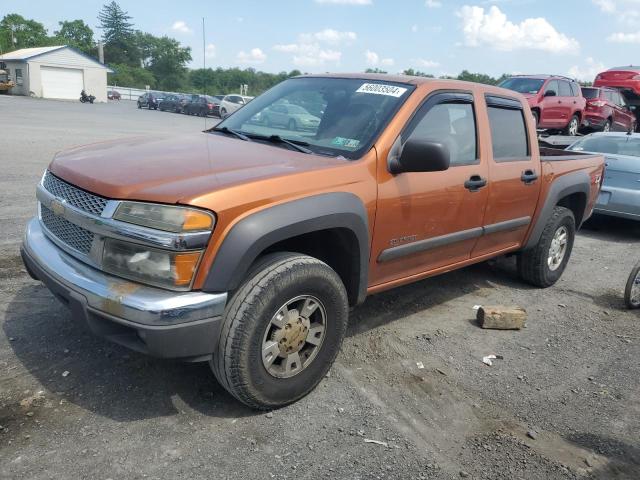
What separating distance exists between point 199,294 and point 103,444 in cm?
88

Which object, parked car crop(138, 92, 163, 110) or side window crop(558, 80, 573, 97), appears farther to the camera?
parked car crop(138, 92, 163, 110)

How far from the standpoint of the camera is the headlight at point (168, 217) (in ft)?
8.63

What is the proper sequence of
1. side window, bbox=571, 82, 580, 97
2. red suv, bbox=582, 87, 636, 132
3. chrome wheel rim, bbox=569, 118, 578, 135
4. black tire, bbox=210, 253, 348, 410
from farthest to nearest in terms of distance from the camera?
red suv, bbox=582, 87, 636, 132, chrome wheel rim, bbox=569, 118, 578, 135, side window, bbox=571, 82, 580, 97, black tire, bbox=210, 253, 348, 410

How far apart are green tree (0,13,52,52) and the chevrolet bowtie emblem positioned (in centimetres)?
9320

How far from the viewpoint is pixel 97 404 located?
10.1 ft

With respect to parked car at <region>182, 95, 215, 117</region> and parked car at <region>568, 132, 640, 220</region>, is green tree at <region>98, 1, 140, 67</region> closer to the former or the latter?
parked car at <region>182, 95, 215, 117</region>

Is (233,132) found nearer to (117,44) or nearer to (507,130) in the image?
(507,130)

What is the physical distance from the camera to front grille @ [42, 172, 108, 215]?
281 centimetres

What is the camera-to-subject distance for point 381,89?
12.8 feet

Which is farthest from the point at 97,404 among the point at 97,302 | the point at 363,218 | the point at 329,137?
the point at 329,137

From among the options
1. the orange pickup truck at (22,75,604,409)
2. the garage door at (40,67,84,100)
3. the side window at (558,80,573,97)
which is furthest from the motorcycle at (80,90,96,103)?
the orange pickup truck at (22,75,604,409)

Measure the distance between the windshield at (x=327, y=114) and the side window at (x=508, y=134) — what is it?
1.04 metres

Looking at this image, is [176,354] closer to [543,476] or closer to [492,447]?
Result: [492,447]

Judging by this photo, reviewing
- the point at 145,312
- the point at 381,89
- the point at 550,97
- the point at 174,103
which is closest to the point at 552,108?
the point at 550,97
